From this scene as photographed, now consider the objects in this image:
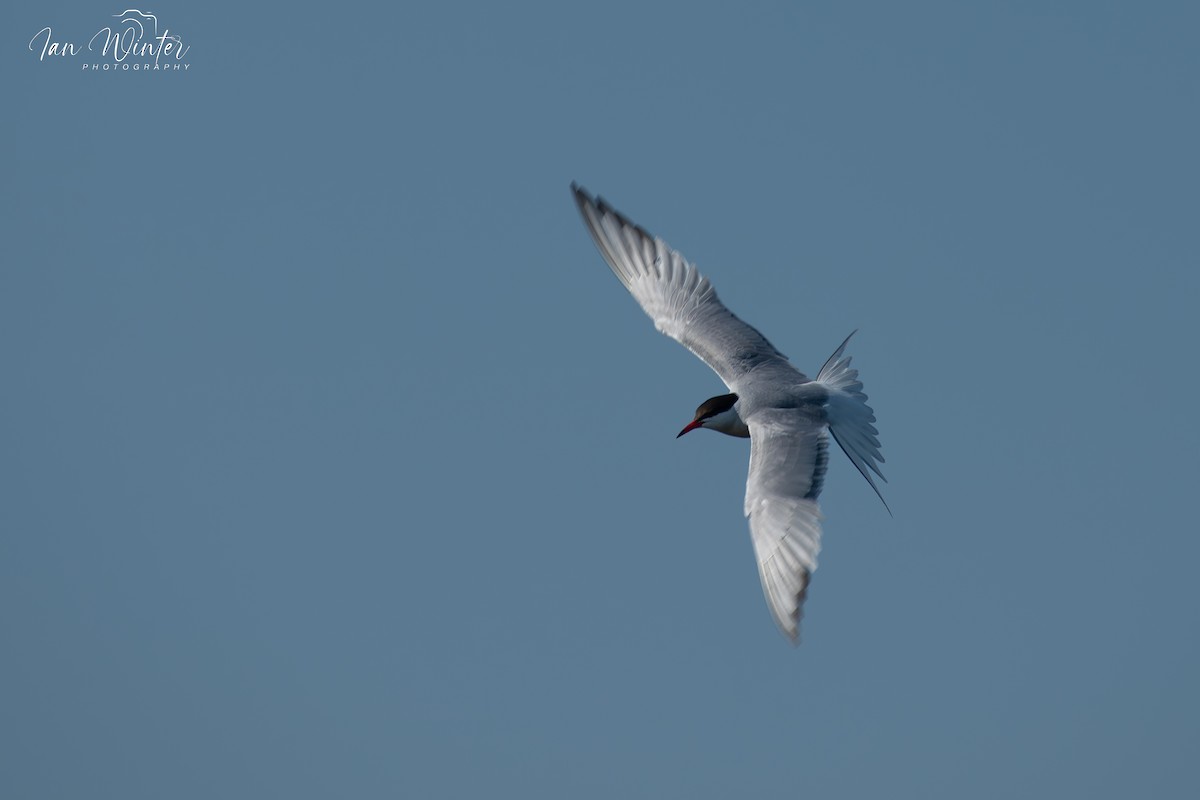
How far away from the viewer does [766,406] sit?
15297mm

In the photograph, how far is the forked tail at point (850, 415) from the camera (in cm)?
1480

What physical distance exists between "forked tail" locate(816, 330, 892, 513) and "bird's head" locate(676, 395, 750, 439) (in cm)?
92

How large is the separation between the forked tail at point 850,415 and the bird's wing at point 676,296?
1.74 feet

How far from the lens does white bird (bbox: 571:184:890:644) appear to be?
42.7 feet

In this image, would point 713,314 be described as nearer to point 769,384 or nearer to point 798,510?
point 769,384

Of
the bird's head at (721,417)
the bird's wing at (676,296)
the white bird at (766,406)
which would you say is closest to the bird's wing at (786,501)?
the white bird at (766,406)

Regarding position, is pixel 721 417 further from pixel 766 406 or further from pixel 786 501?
pixel 786 501

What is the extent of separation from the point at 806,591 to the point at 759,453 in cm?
222

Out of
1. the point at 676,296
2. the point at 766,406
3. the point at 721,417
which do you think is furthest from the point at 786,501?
the point at 676,296

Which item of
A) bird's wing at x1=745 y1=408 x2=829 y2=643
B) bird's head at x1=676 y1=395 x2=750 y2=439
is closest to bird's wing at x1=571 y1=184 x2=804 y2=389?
bird's head at x1=676 y1=395 x2=750 y2=439

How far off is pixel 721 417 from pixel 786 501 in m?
2.73

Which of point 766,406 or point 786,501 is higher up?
point 766,406

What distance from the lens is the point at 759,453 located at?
14414 mm

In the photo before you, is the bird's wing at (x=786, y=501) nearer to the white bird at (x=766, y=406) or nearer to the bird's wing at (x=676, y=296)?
the white bird at (x=766, y=406)
